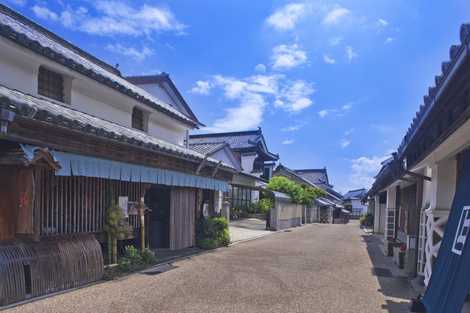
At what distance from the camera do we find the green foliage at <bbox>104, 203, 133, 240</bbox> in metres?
9.21

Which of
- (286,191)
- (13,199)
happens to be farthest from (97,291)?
(286,191)

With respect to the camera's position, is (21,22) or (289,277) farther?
(21,22)

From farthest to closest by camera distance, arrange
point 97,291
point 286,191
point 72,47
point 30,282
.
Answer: point 286,191 < point 72,47 < point 97,291 < point 30,282

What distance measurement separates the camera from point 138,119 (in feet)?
46.1

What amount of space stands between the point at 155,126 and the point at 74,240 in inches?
307

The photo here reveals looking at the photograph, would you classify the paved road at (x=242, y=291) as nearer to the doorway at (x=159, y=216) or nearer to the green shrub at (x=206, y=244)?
the green shrub at (x=206, y=244)

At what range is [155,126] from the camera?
1520cm

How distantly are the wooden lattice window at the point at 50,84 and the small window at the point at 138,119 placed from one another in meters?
3.70

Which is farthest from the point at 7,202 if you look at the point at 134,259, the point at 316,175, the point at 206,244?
the point at 316,175

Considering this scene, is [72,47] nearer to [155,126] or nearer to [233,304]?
[155,126]

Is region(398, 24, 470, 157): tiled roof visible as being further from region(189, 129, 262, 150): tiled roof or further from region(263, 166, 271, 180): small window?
region(263, 166, 271, 180): small window

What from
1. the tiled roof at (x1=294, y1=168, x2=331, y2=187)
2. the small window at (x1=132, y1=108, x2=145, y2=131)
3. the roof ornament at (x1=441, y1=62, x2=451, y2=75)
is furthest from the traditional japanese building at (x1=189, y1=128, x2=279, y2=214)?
the tiled roof at (x1=294, y1=168, x2=331, y2=187)

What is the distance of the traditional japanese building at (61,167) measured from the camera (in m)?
6.74

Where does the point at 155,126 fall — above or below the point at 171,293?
above
